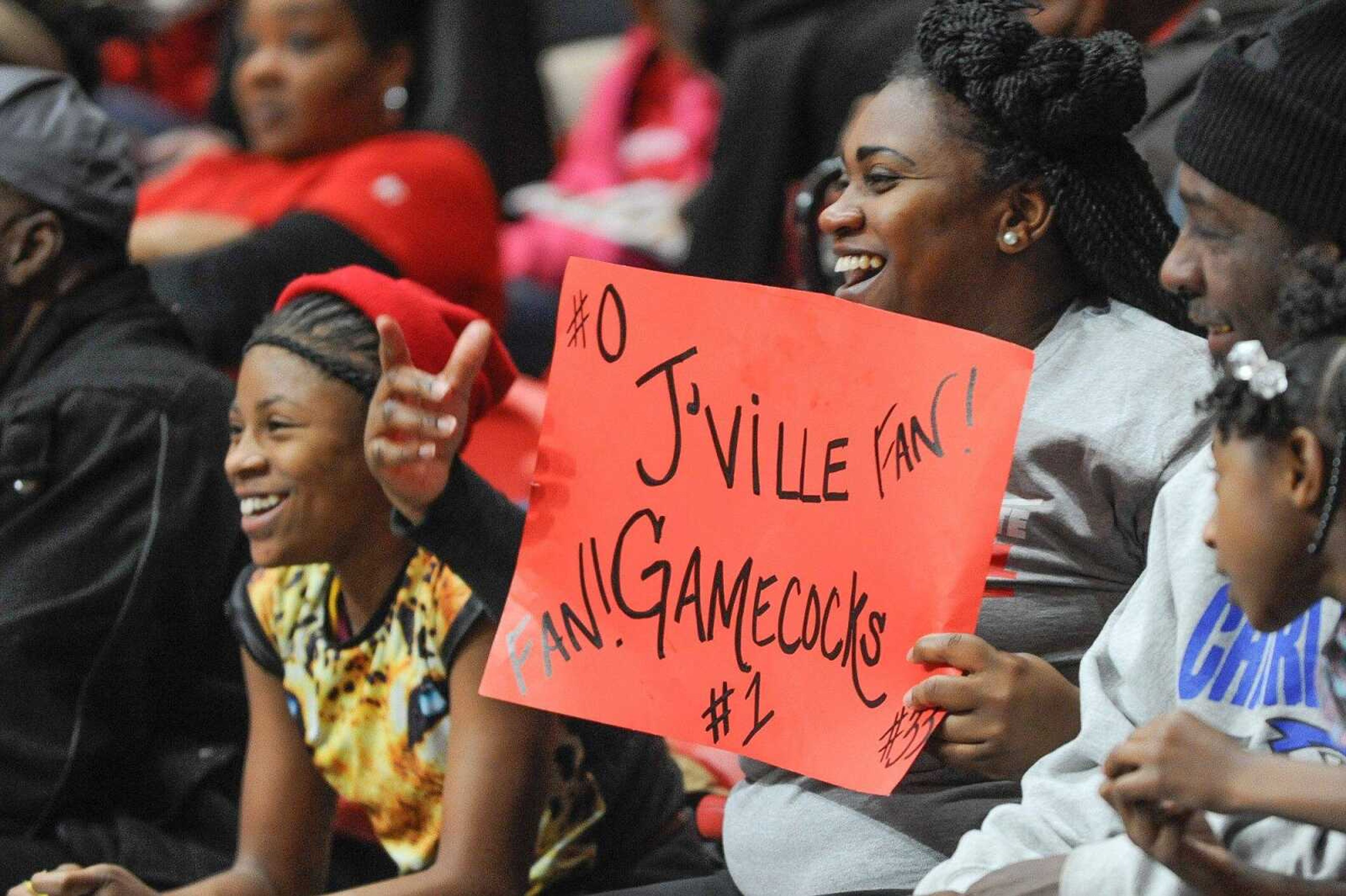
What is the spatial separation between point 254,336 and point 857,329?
0.85 metres

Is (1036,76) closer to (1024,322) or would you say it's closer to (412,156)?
(1024,322)

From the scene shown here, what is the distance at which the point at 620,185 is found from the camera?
4.98m

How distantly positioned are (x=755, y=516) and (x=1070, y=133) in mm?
518

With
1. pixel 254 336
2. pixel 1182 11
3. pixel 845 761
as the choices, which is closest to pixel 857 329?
pixel 845 761

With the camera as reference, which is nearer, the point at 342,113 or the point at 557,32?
the point at 342,113

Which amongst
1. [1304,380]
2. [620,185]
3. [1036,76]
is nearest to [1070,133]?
[1036,76]

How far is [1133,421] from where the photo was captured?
1954mm

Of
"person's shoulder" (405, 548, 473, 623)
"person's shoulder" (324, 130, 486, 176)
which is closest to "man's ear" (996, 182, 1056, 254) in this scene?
"person's shoulder" (405, 548, 473, 623)

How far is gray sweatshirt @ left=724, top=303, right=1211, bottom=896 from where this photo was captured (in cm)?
196

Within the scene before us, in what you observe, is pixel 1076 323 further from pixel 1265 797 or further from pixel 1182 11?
pixel 1182 11

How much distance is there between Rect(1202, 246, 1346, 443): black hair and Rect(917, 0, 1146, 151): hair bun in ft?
1.45

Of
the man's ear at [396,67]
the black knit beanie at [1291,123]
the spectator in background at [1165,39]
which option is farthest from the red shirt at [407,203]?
the black knit beanie at [1291,123]

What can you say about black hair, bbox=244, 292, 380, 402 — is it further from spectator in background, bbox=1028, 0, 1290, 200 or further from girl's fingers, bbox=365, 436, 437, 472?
spectator in background, bbox=1028, 0, 1290, 200

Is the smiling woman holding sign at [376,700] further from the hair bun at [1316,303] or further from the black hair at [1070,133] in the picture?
the hair bun at [1316,303]
